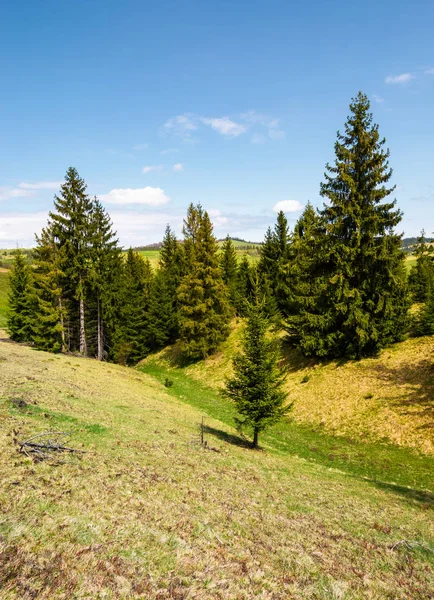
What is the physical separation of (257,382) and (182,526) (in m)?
10.4

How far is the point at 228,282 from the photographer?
54.4 metres

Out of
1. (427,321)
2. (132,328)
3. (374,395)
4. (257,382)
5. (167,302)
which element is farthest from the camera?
(167,302)

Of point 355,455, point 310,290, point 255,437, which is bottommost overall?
point 355,455

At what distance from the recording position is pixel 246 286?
175 feet

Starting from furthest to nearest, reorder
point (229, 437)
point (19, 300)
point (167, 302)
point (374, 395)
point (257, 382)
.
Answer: point (167, 302) < point (19, 300) < point (374, 395) < point (229, 437) < point (257, 382)

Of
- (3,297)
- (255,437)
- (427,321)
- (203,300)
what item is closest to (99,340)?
(203,300)

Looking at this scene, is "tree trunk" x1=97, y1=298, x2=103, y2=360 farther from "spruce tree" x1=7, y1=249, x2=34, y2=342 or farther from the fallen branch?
the fallen branch

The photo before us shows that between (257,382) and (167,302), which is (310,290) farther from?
(167,302)

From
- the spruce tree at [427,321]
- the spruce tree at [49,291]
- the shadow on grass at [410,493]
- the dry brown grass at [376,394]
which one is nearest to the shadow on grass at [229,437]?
the dry brown grass at [376,394]

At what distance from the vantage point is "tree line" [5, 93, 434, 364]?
26.7m

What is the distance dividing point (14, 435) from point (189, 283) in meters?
32.5

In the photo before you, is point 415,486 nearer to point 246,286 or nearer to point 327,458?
point 327,458

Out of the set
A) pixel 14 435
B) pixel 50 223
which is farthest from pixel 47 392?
pixel 50 223

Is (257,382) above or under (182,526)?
under
